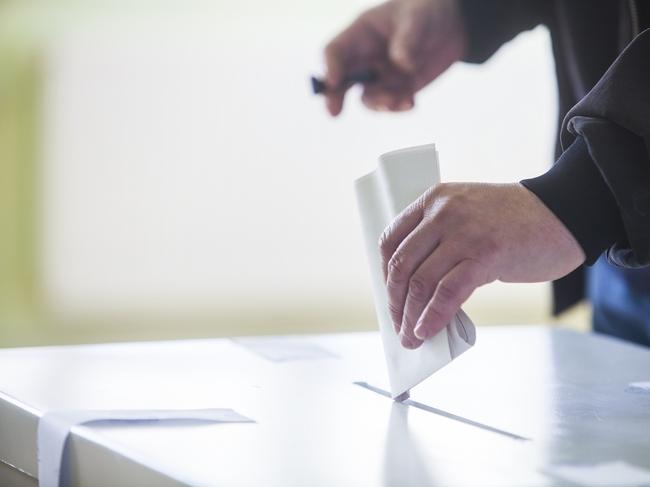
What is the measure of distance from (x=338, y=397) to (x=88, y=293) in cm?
177

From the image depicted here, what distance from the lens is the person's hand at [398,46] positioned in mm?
1021

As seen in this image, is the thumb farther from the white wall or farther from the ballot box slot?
the white wall

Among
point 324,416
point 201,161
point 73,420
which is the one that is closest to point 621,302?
point 324,416

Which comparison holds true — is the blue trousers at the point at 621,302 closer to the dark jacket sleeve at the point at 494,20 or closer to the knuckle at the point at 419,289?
the dark jacket sleeve at the point at 494,20

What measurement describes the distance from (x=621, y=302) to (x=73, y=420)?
676 millimetres

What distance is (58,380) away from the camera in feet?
2.18

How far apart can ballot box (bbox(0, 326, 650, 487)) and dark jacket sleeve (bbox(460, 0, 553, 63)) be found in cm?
40

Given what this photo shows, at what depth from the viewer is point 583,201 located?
627mm

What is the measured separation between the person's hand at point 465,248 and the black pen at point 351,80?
334 millimetres

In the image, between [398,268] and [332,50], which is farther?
[332,50]

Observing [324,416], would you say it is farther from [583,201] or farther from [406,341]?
[583,201]

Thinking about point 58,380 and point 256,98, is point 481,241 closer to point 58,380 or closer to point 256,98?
point 58,380

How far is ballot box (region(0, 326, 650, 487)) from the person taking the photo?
47 cm

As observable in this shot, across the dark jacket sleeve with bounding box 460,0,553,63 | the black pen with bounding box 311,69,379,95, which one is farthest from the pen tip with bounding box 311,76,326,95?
the dark jacket sleeve with bounding box 460,0,553,63
